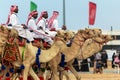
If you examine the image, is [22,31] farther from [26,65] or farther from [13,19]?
[26,65]

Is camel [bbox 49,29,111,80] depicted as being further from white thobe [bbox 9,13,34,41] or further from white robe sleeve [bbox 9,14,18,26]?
white robe sleeve [bbox 9,14,18,26]

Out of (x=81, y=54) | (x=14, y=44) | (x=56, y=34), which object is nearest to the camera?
(x=14, y=44)

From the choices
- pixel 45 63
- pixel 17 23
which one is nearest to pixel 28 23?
pixel 17 23

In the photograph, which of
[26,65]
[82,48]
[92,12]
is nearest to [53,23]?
[82,48]

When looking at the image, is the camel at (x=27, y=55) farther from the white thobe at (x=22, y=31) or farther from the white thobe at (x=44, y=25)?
the white thobe at (x=44, y=25)

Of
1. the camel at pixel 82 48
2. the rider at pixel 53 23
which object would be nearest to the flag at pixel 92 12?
the rider at pixel 53 23

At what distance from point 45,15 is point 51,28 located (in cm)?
55

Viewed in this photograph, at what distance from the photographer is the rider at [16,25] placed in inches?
661

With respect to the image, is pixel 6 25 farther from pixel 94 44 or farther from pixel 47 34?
pixel 94 44

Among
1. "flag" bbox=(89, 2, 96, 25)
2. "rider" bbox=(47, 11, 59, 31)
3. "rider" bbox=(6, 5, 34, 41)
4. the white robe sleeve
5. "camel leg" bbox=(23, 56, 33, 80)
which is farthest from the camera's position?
"flag" bbox=(89, 2, 96, 25)

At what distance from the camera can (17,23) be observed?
1731 cm

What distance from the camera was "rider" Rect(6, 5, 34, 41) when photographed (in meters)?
16.8

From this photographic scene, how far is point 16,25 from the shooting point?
17.0m

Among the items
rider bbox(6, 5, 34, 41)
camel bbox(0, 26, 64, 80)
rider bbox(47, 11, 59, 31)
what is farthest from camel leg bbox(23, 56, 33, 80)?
rider bbox(47, 11, 59, 31)
